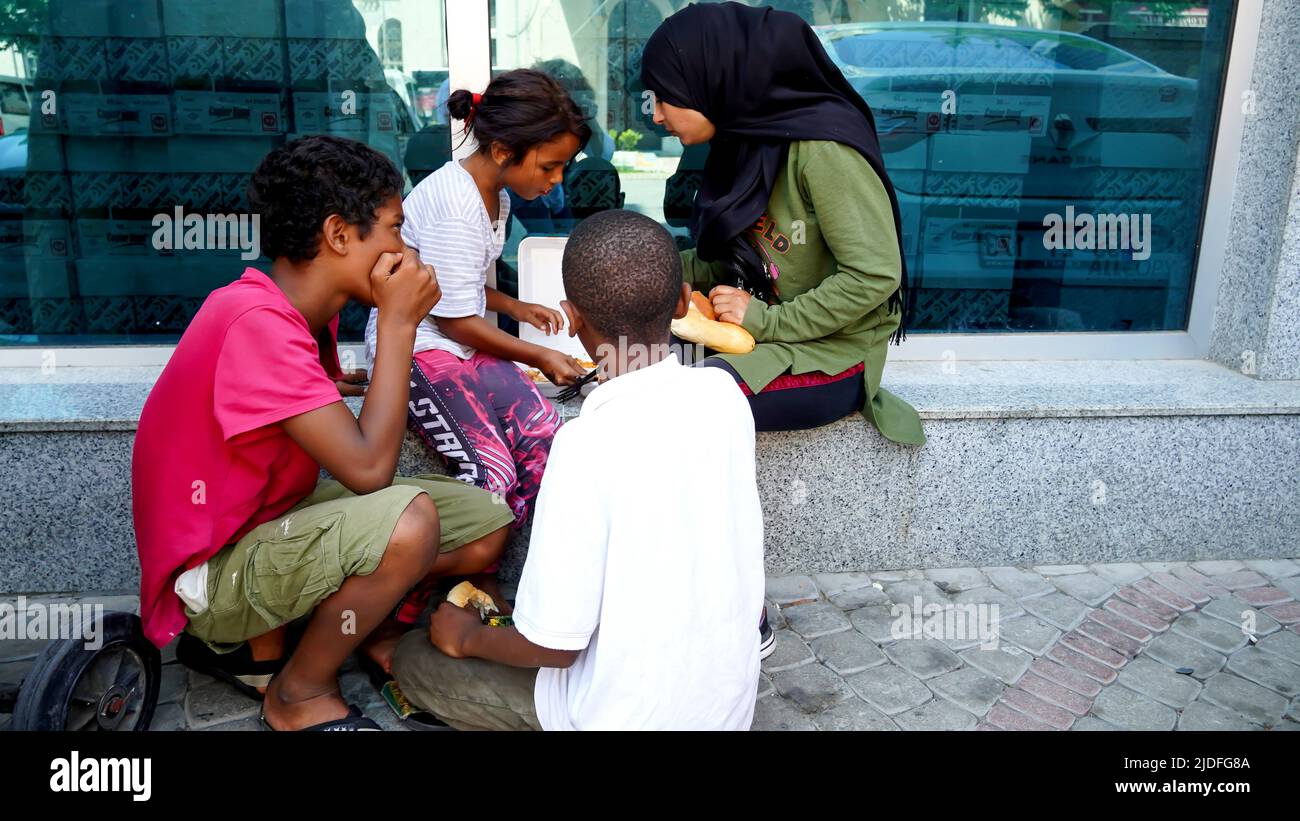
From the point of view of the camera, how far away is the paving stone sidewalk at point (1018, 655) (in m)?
Result: 2.56

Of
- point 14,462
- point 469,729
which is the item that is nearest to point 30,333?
point 14,462

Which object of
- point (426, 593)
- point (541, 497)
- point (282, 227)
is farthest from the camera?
point (426, 593)

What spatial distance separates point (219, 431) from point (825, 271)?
1734mm

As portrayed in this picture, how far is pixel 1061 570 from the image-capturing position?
11.3 feet

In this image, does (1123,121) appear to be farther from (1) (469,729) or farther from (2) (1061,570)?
(1) (469,729)

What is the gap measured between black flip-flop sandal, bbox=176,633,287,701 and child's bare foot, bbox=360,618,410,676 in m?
0.22

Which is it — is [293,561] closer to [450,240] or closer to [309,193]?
[309,193]

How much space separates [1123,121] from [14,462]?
165 inches

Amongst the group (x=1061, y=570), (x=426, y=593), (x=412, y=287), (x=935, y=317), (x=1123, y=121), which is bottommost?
(x=1061, y=570)

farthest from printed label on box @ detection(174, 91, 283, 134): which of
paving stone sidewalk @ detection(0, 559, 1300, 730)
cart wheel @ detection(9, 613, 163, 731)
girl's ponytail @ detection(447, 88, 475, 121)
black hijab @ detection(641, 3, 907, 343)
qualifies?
cart wheel @ detection(9, 613, 163, 731)

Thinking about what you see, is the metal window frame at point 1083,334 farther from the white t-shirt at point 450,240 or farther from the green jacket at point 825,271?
the green jacket at point 825,271

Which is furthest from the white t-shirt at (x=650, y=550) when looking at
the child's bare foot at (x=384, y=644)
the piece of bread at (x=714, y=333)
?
the piece of bread at (x=714, y=333)

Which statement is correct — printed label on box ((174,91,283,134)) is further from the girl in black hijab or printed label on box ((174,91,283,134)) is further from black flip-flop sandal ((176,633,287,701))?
black flip-flop sandal ((176,633,287,701))

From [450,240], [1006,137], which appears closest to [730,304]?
[450,240]
